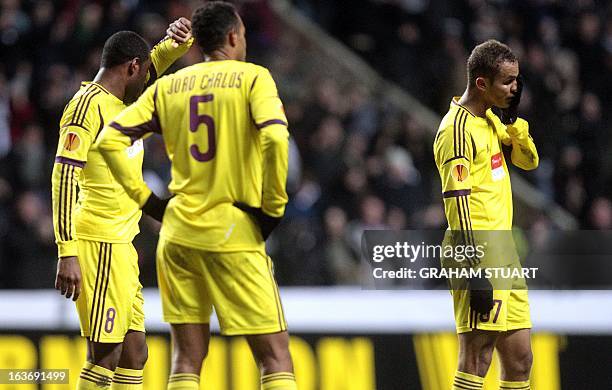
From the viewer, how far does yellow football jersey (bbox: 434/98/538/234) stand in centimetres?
530

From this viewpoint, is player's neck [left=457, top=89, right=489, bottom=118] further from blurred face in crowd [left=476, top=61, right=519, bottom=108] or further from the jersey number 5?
the jersey number 5

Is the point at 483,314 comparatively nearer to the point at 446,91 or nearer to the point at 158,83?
the point at 158,83

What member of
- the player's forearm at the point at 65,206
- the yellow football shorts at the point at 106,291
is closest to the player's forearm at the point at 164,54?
the player's forearm at the point at 65,206

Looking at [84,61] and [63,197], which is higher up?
[84,61]

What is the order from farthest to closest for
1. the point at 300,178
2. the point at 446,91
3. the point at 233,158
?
the point at 446,91 < the point at 300,178 < the point at 233,158

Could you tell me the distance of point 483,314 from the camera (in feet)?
17.3

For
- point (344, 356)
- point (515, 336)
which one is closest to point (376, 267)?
point (344, 356)

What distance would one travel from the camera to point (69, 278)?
17.2 feet

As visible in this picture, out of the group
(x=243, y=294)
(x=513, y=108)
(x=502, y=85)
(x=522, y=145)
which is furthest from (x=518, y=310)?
(x=243, y=294)

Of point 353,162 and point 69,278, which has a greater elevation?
point 353,162

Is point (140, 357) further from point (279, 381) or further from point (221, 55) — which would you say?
point (221, 55)

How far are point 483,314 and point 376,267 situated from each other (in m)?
1.67

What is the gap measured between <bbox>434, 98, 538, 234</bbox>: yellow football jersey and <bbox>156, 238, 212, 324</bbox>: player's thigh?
4.61 feet

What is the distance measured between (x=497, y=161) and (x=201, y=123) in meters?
1.80
